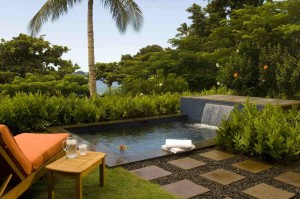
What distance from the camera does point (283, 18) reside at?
16.0 m

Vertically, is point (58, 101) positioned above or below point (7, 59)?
below

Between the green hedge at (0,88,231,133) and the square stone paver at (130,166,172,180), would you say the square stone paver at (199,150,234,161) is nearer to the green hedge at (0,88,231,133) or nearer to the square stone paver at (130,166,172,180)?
the square stone paver at (130,166,172,180)

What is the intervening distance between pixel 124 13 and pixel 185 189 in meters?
12.1

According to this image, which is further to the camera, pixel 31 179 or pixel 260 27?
pixel 260 27

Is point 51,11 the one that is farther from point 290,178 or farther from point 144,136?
point 290,178

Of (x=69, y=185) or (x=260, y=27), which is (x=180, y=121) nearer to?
(x=69, y=185)

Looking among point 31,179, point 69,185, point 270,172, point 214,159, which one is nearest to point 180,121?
point 214,159

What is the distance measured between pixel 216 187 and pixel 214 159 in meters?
1.34

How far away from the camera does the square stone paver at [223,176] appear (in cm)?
443

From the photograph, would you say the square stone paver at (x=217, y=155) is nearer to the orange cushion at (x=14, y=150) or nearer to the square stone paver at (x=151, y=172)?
the square stone paver at (x=151, y=172)

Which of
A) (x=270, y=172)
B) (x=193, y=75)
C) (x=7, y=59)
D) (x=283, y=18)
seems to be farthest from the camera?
(x=7, y=59)

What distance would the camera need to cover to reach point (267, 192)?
4.04m

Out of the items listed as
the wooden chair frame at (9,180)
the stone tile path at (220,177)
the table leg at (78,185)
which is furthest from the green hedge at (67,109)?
the table leg at (78,185)

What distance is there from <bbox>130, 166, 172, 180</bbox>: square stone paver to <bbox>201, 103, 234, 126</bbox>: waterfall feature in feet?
15.3
